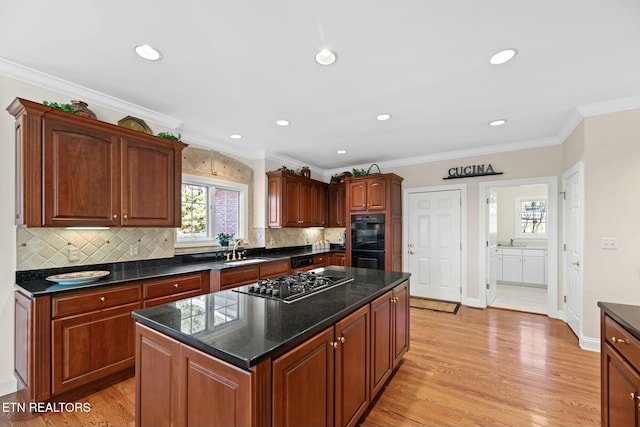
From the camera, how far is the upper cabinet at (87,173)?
2.10 meters

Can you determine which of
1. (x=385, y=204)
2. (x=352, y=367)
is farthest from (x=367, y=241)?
(x=352, y=367)

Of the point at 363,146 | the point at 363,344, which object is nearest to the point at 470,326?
the point at 363,344

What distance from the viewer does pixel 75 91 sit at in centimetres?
250

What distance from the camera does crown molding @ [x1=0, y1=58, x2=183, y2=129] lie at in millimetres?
2205

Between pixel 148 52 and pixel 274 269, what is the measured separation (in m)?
2.85

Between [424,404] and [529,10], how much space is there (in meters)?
2.71

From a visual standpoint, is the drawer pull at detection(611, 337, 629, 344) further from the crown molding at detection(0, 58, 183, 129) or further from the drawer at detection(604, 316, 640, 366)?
the crown molding at detection(0, 58, 183, 129)

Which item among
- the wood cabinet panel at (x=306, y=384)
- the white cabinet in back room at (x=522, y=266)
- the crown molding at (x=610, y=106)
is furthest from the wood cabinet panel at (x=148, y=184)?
the white cabinet in back room at (x=522, y=266)

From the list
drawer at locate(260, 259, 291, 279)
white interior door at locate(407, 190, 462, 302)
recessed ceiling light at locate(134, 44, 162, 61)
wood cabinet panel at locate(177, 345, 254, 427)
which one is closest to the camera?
wood cabinet panel at locate(177, 345, 254, 427)

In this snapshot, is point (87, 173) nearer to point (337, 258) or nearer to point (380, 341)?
point (380, 341)

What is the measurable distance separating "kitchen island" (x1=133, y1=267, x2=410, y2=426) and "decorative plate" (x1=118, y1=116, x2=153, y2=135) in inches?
82.9

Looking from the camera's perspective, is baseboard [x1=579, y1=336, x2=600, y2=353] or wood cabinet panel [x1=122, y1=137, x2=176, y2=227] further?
baseboard [x1=579, y1=336, x2=600, y2=353]

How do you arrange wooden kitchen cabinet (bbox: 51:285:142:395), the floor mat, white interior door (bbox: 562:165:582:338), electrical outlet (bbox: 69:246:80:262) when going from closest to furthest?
wooden kitchen cabinet (bbox: 51:285:142:395)
electrical outlet (bbox: 69:246:80:262)
white interior door (bbox: 562:165:582:338)
the floor mat

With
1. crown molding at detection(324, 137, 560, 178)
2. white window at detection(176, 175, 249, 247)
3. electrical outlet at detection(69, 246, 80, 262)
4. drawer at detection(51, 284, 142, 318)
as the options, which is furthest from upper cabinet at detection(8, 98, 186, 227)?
crown molding at detection(324, 137, 560, 178)
